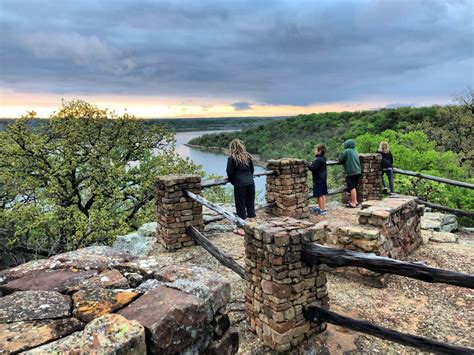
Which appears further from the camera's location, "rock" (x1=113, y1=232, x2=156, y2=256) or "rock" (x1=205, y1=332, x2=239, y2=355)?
"rock" (x1=113, y1=232, x2=156, y2=256)

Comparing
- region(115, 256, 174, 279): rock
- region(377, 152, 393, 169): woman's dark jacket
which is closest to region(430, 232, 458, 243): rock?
region(377, 152, 393, 169): woman's dark jacket

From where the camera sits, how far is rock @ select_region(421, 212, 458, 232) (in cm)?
846

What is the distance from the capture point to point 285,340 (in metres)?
3.67

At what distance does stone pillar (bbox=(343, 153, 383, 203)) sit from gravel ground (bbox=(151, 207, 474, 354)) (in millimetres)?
3638

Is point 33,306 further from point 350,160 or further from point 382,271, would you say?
point 350,160

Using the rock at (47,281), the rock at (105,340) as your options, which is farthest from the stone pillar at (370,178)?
the rock at (105,340)

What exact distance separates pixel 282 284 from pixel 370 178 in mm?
7135

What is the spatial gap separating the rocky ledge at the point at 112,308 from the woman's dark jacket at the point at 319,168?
5977mm

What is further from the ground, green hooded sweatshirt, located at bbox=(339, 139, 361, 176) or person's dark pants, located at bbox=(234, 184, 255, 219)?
green hooded sweatshirt, located at bbox=(339, 139, 361, 176)

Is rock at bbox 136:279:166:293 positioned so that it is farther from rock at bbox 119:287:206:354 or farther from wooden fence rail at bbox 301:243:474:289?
wooden fence rail at bbox 301:243:474:289

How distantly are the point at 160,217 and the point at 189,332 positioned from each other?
5.02m

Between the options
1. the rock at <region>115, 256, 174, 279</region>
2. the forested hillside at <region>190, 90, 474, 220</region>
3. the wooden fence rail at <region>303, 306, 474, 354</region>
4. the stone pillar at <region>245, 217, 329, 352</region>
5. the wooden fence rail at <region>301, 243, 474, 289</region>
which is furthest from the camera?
the forested hillside at <region>190, 90, 474, 220</region>

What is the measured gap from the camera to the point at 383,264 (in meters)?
3.17

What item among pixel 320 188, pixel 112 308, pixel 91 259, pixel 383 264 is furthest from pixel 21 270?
pixel 320 188
